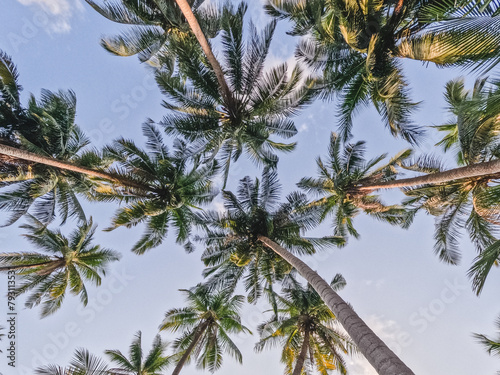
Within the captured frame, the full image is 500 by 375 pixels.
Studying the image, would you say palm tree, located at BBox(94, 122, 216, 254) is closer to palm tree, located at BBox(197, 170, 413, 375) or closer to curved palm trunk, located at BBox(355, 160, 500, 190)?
palm tree, located at BBox(197, 170, 413, 375)

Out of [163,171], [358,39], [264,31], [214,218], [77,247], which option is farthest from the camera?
[77,247]

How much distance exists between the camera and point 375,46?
9273 mm

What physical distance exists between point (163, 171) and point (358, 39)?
29.0 feet

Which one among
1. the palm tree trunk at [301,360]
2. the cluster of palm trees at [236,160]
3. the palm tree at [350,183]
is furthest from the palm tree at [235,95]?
the palm tree trunk at [301,360]

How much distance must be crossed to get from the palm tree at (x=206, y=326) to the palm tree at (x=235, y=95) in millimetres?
8055

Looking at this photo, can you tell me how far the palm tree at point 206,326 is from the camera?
1490 cm

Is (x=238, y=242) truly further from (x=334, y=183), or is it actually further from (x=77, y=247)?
(x=77, y=247)

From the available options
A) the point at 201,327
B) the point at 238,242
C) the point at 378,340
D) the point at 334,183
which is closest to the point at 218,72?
the point at 334,183

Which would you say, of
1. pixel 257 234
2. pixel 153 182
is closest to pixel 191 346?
pixel 257 234

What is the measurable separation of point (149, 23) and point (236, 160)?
20.6ft

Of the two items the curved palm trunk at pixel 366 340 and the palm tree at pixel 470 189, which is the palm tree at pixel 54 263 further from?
the palm tree at pixel 470 189

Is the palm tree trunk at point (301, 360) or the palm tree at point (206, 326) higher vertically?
the palm tree at point (206, 326)

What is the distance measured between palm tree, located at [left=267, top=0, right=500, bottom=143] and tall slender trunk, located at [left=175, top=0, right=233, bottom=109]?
3.11 metres

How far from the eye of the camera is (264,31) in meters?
10.2
